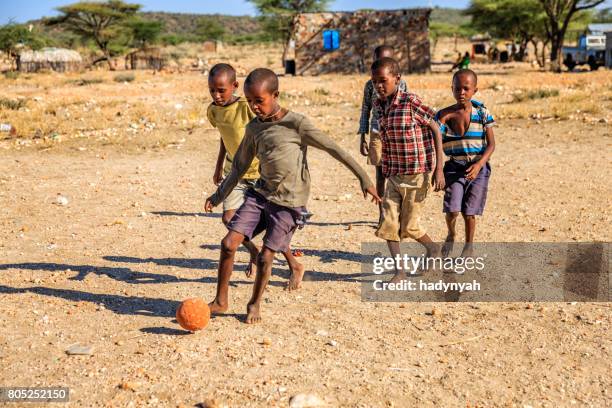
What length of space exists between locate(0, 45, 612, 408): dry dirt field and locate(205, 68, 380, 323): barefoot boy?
0.45m

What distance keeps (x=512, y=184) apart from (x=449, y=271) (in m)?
3.50

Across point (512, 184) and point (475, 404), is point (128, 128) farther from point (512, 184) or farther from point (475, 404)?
point (475, 404)

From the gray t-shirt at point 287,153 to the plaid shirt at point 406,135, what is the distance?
70 centimetres

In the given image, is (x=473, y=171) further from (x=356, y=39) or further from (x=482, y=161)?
(x=356, y=39)

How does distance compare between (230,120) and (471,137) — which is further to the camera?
(471,137)

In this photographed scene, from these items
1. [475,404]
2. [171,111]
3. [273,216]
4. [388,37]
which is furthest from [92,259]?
[388,37]

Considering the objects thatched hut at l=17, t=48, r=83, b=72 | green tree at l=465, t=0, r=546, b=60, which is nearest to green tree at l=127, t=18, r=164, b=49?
thatched hut at l=17, t=48, r=83, b=72

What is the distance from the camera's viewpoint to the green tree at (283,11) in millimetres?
41250

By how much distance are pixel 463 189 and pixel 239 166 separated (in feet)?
5.79

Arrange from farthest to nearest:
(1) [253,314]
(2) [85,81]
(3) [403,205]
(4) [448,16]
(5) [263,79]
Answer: (4) [448,16]
(2) [85,81]
(3) [403,205]
(1) [253,314]
(5) [263,79]

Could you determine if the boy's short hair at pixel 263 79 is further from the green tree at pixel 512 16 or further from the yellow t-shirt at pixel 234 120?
the green tree at pixel 512 16

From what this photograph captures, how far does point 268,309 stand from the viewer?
14.3ft

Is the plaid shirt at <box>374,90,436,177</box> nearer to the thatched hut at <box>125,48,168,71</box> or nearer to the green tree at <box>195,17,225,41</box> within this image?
the thatched hut at <box>125,48,168,71</box>

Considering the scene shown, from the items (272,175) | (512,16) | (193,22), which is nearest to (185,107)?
(272,175)
